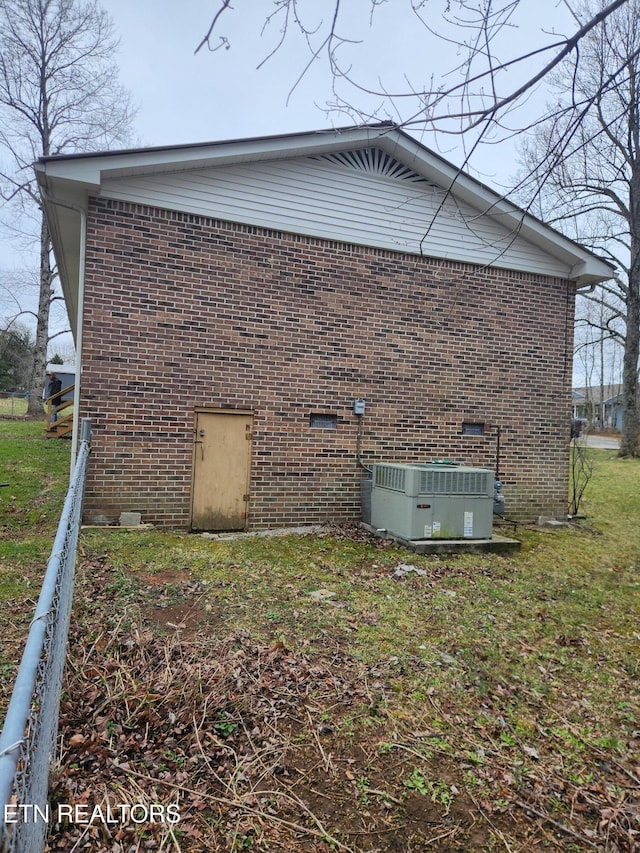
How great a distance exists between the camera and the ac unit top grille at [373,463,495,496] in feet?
23.3

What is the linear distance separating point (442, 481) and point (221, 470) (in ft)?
10.3

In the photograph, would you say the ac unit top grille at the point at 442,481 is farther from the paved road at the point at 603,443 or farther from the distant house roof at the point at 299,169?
the paved road at the point at 603,443

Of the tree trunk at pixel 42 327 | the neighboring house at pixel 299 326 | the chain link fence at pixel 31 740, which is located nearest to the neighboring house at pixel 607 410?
the tree trunk at pixel 42 327

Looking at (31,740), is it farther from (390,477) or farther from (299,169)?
(299,169)

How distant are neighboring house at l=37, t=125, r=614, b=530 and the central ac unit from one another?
1.27 meters

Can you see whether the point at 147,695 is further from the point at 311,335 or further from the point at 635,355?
the point at 635,355

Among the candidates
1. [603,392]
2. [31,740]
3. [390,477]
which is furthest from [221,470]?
[603,392]

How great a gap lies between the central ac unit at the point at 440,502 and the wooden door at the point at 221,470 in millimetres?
2200

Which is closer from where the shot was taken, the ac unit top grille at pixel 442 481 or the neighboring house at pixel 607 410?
the ac unit top grille at pixel 442 481

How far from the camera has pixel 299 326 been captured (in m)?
8.18

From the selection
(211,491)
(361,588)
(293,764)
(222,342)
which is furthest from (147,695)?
(222,342)

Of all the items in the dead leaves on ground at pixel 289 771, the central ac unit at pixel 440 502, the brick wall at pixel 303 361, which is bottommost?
the dead leaves on ground at pixel 289 771

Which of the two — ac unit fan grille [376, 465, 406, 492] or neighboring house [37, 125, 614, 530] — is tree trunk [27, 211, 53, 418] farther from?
ac unit fan grille [376, 465, 406, 492]

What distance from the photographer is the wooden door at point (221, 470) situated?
303 inches
